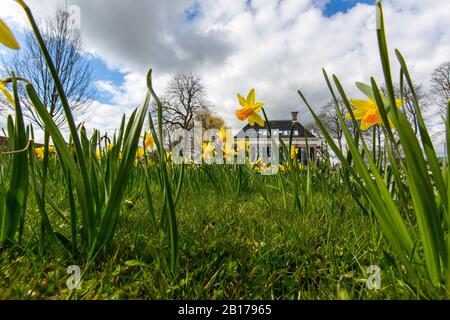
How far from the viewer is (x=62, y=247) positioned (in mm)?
699

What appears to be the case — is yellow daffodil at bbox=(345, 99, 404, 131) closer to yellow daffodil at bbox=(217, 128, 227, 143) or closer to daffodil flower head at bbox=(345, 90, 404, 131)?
daffodil flower head at bbox=(345, 90, 404, 131)

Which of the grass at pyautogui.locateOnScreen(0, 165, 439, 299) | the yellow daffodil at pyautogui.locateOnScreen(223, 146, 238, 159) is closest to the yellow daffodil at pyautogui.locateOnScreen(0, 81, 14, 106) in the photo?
the grass at pyautogui.locateOnScreen(0, 165, 439, 299)

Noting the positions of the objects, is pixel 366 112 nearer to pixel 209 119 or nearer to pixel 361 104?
pixel 361 104

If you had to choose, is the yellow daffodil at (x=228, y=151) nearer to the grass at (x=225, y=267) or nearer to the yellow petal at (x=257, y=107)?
the yellow petal at (x=257, y=107)

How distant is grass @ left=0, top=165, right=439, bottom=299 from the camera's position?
1.74 feet

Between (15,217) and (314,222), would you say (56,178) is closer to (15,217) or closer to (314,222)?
(15,217)

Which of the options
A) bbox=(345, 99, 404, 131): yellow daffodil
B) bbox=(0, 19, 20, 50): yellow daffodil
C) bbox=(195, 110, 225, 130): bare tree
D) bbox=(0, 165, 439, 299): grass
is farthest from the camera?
bbox=(195, 110, 225, 130): bare tree

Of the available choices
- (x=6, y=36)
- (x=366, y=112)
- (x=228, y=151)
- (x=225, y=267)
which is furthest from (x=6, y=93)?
(x=228, y=151)

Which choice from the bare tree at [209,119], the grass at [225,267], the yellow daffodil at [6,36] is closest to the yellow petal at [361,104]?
the grass at [225,267]

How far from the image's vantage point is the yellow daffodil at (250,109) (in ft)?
5.49

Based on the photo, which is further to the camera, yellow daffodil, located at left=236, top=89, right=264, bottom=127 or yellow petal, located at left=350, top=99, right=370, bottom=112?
yellow daffodil, located at left=236, top=89, right=264, bottom=127

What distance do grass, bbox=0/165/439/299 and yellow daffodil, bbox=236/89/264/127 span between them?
2.98 ft
